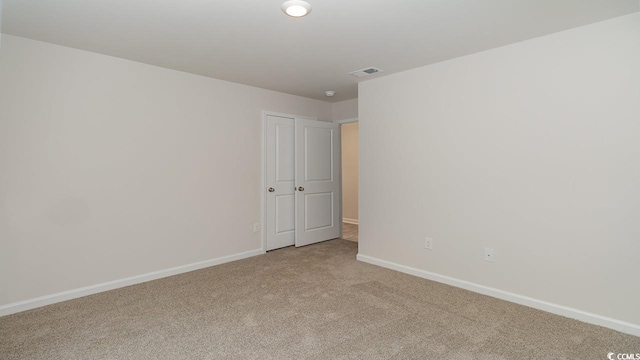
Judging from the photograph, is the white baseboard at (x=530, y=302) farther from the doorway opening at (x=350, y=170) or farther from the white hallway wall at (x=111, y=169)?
the doorway opening at (x=350, y=170)

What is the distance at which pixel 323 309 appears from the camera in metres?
2.71

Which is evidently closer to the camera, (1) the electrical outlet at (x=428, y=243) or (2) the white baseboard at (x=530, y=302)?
(2) the white baseboard at (x=530, y=302)

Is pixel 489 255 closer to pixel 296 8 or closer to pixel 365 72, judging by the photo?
pixel 365 72

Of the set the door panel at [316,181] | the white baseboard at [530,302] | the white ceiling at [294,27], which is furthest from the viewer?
the door panel at [316,181]

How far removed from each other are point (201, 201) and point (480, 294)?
3102 millimetres

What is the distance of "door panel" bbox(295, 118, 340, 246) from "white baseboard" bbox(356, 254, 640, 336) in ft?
4.91

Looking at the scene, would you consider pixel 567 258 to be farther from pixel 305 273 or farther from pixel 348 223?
pixel 348 223

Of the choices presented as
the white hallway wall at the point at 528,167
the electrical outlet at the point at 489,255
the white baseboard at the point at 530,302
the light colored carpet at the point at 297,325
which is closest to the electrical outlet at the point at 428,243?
the white hallway wall at the point at 528,167

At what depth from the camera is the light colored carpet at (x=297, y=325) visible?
6.87ft

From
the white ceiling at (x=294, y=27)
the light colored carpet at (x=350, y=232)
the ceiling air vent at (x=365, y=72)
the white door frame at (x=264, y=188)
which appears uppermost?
the white ceiling at (x=294, y=27)

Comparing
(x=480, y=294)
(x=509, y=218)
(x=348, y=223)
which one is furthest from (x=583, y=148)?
(x=348, y=223)

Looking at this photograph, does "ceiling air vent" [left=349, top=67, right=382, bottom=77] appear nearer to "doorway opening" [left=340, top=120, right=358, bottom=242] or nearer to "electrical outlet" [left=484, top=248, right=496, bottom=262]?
"electrical outlet" [left=484, top=248, right=496, bottom=262]

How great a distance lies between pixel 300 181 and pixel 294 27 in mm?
2649

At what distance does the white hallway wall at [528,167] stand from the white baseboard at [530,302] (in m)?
0.04
